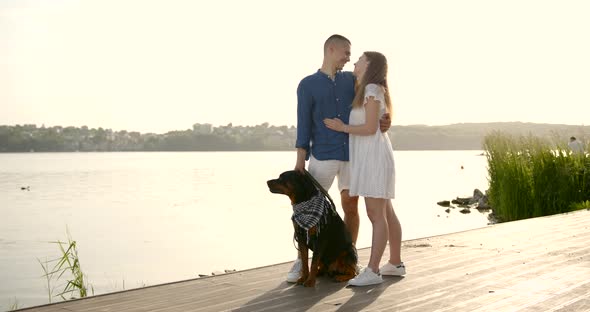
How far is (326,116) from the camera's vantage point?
14.8 ft

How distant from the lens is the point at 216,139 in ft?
319

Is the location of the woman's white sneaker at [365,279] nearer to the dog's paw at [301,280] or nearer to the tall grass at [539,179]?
the dog's paw at [301,280]

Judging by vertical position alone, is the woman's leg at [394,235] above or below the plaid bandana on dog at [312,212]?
below

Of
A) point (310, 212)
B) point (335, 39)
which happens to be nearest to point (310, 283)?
point (310, 212)

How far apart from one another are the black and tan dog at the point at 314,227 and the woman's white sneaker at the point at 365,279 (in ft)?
0.45

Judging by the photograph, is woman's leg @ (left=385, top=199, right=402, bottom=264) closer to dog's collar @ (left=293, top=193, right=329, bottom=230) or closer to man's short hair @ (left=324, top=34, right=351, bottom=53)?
dog's collar @ (left=293, top=193, right=329, bottom=230)

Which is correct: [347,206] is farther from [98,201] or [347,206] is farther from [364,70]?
[98,201]

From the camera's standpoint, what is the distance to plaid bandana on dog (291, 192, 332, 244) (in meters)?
4.23

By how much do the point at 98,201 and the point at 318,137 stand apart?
27.5 metres

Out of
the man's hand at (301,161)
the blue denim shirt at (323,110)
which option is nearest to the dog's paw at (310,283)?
the man's hand at (301,161)

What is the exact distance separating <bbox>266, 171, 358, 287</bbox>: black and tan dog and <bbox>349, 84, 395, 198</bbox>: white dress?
0.23m

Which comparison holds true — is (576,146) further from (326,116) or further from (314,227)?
(314,227)

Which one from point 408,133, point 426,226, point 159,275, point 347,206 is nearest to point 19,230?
point 159,275

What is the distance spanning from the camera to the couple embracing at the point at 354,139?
423 centimetres
